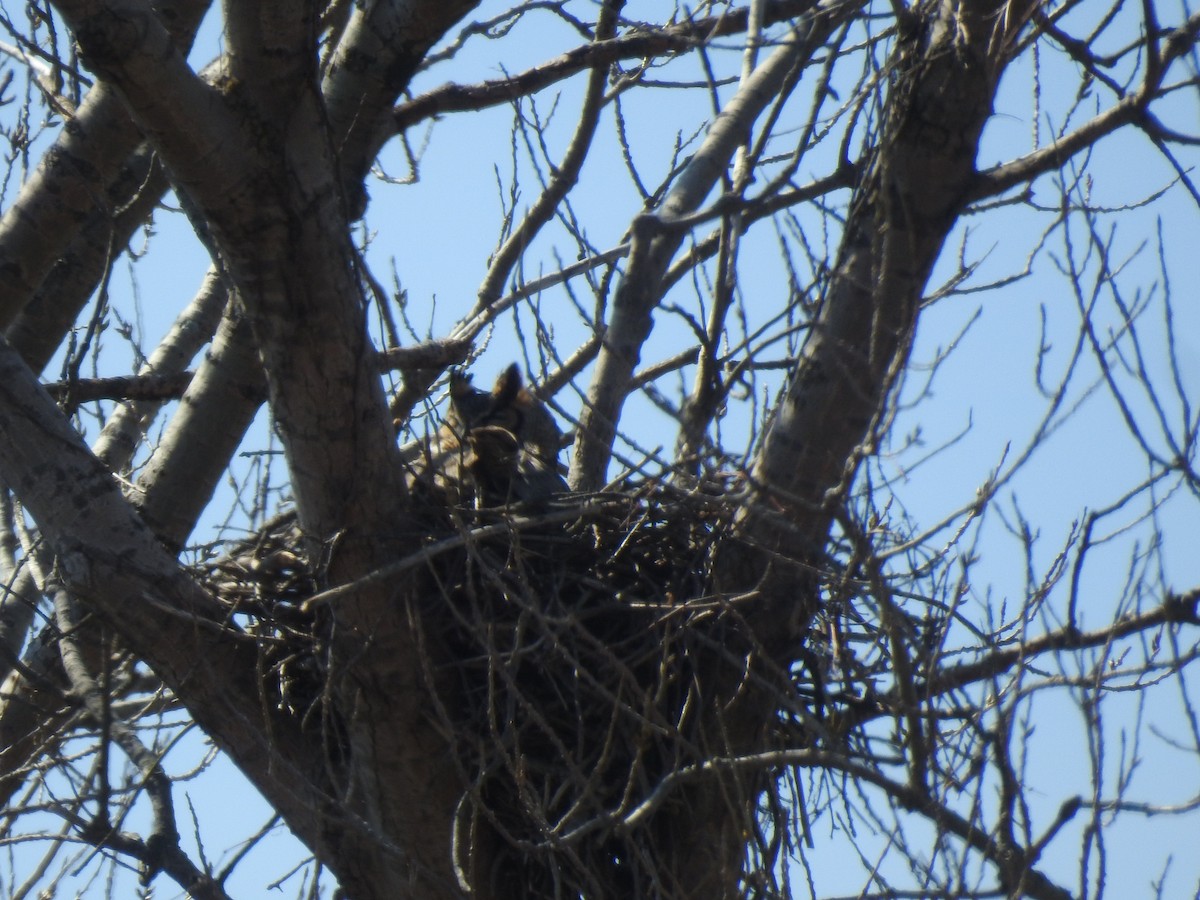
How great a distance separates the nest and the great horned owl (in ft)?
0.79

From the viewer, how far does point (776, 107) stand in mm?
3500

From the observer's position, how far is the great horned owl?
12.9 feet

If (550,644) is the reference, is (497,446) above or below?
above

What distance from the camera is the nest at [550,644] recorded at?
10.2ft

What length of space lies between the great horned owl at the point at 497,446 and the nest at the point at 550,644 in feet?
0.79

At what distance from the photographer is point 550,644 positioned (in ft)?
→ 10.4

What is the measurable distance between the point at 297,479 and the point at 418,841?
3.10 ft

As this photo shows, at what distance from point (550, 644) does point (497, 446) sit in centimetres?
144

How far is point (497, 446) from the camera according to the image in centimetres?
453

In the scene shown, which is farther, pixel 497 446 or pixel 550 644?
pixel 497 446

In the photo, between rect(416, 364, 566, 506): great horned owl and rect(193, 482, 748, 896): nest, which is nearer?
rect(193, 482, 748, 896): nest

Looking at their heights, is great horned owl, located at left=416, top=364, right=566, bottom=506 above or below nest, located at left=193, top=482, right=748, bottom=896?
above

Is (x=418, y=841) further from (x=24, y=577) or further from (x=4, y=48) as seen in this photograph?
(x=4, y=48)

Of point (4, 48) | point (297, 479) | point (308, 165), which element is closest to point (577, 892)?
point (297, 479)
